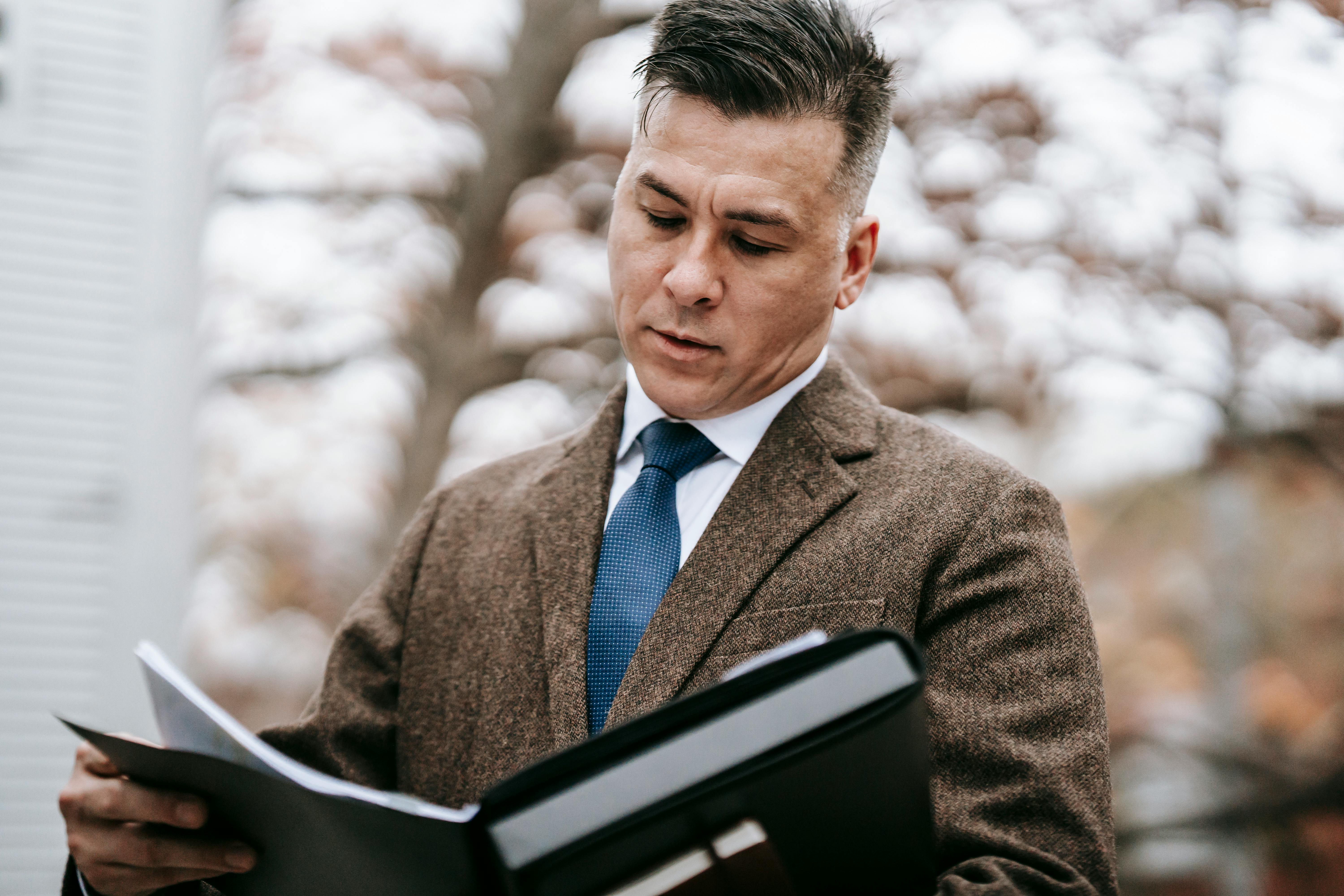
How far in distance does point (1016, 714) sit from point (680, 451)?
0.55 m

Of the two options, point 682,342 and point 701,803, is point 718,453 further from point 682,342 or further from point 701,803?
point 701,803

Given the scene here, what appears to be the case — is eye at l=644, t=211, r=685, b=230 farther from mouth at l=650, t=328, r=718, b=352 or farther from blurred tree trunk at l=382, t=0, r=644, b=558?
blurred tree trunk at l=382, t=0, r=644, b=558

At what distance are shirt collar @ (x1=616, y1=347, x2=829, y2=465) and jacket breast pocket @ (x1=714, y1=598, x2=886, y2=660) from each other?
239mm

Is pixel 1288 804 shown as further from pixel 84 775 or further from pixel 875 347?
pixel 84 775

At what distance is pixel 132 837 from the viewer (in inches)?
42.9

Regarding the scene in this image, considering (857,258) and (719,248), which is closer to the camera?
(719,248)

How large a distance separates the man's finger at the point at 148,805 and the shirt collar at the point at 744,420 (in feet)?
2.30

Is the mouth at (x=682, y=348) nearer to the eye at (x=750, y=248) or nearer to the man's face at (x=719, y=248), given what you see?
the man's face at (x=719, y=248)

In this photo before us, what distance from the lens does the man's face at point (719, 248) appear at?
1283 mm

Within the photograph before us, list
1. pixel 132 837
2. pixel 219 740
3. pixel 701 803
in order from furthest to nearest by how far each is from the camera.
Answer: pixel 132 837 → pixel 219 740 → pixel 701 803

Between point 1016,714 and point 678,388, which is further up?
point 678,388

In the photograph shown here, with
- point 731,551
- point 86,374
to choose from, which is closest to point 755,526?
point 731,551

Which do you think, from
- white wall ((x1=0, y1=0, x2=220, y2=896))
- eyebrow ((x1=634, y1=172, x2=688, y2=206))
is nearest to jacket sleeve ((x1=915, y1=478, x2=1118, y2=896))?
eyebrow ((x1=634, y1=172, x2=688, y2=206))

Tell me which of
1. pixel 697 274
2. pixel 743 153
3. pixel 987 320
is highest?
pixel 743 153
